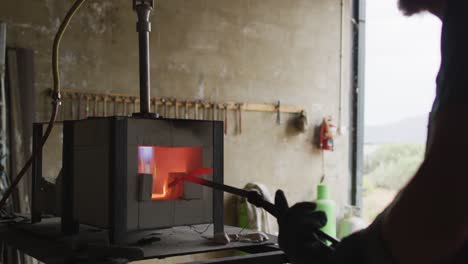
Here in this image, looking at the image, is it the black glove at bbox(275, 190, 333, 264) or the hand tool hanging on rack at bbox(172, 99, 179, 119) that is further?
the hand tool hanging on rack at bbox(172, 99, 179, 119)

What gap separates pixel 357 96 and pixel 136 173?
3973mm

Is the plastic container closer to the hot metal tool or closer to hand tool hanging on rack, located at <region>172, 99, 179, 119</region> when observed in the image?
hand tool hanging on rack, located at <region>172, 99, 179, 119</region>

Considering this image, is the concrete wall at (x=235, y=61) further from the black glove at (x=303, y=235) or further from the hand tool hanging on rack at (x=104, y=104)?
the black glove at (x=303, y=235)

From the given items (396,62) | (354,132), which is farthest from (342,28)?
(354,132)

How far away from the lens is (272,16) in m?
4.79

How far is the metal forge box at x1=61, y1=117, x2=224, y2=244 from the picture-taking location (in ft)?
5.87

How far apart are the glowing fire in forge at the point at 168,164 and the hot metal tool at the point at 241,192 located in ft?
0.09

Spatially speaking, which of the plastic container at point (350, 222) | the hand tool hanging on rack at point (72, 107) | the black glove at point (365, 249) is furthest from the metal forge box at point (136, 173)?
the plastic container at point (350, 222)

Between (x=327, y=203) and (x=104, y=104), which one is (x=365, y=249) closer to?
(x=104, y=104)

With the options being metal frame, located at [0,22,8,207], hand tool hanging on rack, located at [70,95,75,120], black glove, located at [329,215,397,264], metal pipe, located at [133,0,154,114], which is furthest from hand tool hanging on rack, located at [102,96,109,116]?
black glove, located at [329,215,397,264]

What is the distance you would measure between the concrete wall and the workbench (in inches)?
67.9

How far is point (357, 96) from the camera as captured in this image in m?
5.39

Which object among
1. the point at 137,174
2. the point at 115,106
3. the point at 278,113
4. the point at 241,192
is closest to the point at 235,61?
the point at 278,113

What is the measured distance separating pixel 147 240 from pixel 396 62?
4141 millimetres
